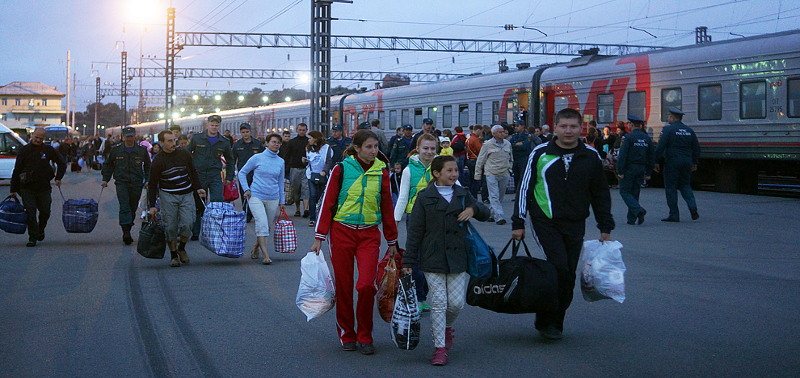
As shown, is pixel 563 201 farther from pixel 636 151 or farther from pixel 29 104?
pixel 29 104

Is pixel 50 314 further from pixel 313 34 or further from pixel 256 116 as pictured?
pixel 256 116

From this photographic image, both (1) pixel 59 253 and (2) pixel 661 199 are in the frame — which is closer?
(1) pixel 59 253

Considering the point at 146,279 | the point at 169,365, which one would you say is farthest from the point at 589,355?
the point at 146,279

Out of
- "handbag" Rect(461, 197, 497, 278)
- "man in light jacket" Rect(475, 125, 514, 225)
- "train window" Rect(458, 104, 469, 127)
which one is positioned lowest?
"handbag" Rect(461, 197, 497, 278)

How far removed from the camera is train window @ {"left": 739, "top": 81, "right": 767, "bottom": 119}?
17.7 m

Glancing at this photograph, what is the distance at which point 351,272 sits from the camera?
5.66 meters

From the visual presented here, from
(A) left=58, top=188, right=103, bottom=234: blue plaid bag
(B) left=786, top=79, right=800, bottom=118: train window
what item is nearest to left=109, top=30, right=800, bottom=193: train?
(B) left=786, top=79, right=800, bottom=118: train window

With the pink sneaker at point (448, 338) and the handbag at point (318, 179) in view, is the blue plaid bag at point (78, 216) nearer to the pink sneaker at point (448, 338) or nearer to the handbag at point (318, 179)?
the handbag at point (318, 179)

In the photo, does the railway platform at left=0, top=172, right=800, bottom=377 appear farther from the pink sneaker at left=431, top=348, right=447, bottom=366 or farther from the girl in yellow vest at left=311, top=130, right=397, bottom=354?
the girl in yellow vest at left=311, top=130, right=397, bottom=354

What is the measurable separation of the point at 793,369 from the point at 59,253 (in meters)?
9.25

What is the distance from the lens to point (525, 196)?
590cm

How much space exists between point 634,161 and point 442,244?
899cm

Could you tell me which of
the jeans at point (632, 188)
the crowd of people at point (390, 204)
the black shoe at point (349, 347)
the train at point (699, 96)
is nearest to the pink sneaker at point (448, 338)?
the crowd of people at point (390, 204)

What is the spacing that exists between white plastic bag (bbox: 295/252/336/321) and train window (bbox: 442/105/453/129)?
21872 millimetres
